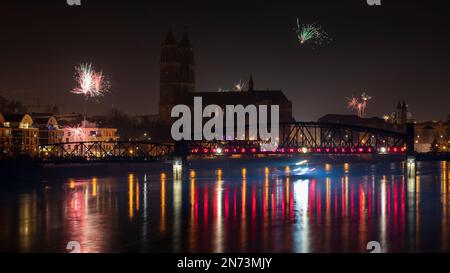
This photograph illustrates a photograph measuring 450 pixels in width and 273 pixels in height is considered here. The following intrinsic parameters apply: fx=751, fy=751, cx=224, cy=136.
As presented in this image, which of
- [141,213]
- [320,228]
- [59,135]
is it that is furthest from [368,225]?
[59,135]

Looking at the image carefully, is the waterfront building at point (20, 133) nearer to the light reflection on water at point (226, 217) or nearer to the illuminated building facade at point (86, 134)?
the illuminated building facade at point (86, 134)

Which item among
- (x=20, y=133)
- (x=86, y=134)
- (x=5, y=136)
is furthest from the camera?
(x=86, y=134)

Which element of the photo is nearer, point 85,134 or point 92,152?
point 92,152

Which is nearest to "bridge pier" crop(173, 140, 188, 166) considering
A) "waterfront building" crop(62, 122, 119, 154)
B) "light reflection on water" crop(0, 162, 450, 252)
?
"light reflection on water" crop(0, 162, 450, 252)

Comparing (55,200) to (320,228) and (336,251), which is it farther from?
(336,251)

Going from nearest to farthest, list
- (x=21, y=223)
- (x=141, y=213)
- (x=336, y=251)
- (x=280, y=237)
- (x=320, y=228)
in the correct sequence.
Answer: (x=336, y=251), (x=280, y=237), (x=320, y=228), (x=21, y=223), (x=141, y=213)

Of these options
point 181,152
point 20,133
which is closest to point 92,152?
point 20,133

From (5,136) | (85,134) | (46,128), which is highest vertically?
(46,128)

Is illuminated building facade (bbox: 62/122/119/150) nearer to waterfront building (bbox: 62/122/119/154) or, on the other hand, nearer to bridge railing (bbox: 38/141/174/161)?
waterfront building (bbox: 62/122/119/154)

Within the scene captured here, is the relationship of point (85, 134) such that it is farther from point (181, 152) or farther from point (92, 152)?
point (181, 152)
